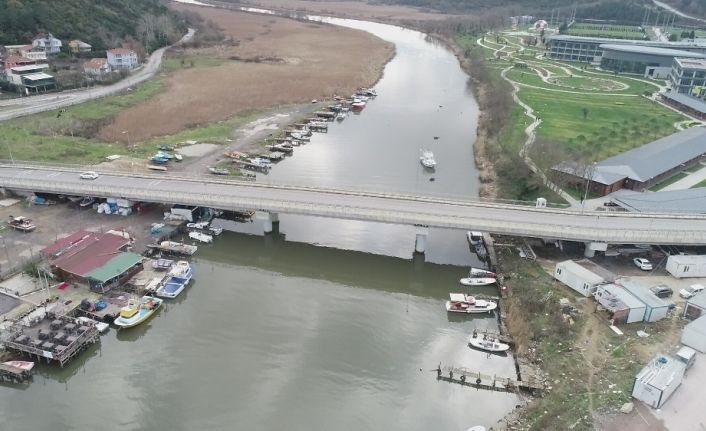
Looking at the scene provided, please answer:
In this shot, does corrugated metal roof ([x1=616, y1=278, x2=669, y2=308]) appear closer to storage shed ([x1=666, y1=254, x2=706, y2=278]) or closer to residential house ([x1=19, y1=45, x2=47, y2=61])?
storage shed ([x1=666, y1=254, x2=706, y2=278])

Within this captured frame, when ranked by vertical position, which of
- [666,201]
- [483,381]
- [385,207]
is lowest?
[483,381]

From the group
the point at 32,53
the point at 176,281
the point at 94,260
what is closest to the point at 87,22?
the point at 32,53

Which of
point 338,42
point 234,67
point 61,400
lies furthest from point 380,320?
point 338,42

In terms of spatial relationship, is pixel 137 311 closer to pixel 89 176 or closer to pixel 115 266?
pixel 115 266

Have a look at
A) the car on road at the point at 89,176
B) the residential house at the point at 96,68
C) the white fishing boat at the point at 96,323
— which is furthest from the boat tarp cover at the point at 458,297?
the residential house at the point at 96,68

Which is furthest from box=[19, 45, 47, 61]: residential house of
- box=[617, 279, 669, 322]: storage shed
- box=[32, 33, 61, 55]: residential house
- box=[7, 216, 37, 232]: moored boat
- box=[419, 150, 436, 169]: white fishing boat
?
box=[617, 279, 669, 322]: storage shed

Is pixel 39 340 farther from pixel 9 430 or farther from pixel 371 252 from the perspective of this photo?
pixel 371 252
